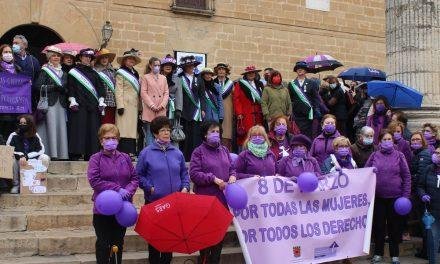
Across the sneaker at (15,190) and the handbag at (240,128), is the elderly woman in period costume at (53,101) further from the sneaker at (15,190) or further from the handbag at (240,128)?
the handbag at (240,128)

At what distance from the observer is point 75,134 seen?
9.51 meters

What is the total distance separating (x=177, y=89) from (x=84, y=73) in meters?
1.50

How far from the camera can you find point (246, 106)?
11.0m

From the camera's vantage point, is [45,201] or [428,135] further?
[428,135]

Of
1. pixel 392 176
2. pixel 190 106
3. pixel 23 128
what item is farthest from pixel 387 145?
pixel 23 128

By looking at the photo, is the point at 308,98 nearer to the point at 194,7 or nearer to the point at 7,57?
the point at 7,57

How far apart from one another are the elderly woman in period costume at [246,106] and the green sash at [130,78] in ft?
6.36

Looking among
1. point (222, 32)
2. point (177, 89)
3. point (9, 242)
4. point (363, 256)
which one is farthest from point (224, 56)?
point (9, 242)

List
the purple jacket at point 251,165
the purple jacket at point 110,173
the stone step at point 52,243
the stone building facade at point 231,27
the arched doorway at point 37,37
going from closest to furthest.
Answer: the purple jacket at point 110,173 < the stone step at point 52,243 < the purple jacket at point 251,165 < the stone building facade at point 231,27 < the arched doorway at point 37,37

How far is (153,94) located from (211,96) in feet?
3.93

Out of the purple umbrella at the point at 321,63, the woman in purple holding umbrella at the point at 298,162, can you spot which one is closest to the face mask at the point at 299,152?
the woman in purple holding umbrella at the point at 298,162

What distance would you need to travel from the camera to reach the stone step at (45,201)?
782cm

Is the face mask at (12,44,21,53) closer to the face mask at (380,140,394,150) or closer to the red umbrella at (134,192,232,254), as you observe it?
the red umbrella at (134,192,232,254)

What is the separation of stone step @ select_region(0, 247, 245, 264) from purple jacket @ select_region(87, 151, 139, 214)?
0.97 metres
